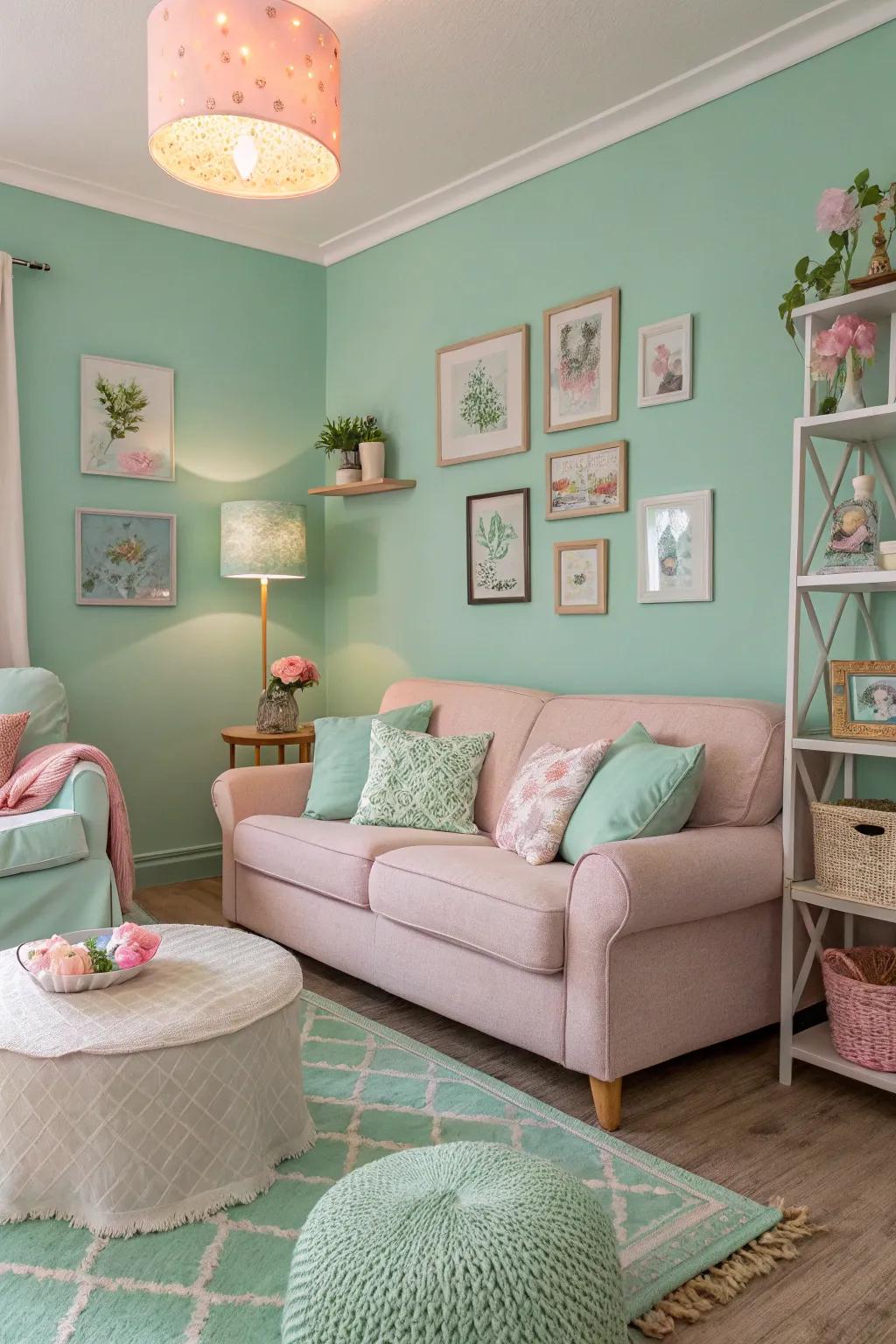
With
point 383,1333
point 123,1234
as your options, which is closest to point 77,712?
point 123,1234

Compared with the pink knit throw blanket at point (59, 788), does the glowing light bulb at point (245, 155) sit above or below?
above

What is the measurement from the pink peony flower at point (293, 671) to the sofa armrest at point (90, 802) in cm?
105

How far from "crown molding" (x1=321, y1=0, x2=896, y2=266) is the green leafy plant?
17.8 inches

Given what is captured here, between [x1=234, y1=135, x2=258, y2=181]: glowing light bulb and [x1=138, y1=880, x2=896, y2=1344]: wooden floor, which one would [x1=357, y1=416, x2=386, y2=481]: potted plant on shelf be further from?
[x1=138, y1=880, x2=896, y2=1344]: wooden floor

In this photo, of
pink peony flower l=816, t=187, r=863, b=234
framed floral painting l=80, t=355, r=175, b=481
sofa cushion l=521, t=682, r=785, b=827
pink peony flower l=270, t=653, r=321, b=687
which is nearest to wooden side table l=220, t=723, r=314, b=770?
pink peony flower l=270, t=653, r=321, b=687

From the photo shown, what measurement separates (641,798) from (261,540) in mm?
2174

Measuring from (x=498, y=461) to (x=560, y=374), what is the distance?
432 mm

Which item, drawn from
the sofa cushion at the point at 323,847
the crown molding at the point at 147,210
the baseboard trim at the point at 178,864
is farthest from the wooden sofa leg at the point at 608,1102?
the crown molding at the point at 147,210

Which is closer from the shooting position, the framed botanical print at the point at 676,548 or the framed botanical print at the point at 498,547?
the framed botanical print at the point at 676,548

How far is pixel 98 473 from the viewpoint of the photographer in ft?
13.7

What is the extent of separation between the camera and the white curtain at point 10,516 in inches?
152

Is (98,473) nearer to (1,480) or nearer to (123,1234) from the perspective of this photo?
(1,480)

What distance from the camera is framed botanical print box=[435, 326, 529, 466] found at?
12.6 feet

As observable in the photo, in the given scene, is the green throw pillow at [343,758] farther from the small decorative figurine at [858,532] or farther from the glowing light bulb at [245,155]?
the glowing light bulb at [245,155]
